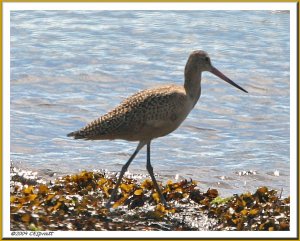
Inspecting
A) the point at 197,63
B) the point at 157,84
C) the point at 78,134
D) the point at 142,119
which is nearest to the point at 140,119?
the point at 142,119

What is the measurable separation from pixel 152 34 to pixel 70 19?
167 cm

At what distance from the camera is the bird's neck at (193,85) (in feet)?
27.6

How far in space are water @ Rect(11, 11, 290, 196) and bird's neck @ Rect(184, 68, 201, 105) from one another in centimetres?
119

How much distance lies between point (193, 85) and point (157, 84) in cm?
428

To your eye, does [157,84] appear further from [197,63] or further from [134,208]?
[134,208]

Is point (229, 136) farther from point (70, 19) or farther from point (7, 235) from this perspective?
point (70, 19)

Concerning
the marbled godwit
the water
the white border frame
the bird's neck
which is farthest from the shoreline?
the water

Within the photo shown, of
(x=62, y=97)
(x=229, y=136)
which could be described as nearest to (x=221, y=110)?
(x=229, y=136)

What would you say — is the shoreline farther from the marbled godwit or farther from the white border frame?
the marbled godwit

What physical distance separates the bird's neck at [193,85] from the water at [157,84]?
3.89ft

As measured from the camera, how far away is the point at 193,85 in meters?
8.48

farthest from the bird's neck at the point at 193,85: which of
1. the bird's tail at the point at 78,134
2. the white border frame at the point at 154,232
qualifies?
the bird's tail at the point at 78,134

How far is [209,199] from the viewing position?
8117mm

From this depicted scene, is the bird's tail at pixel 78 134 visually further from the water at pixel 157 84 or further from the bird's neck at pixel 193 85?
the water at pixel 157 84
